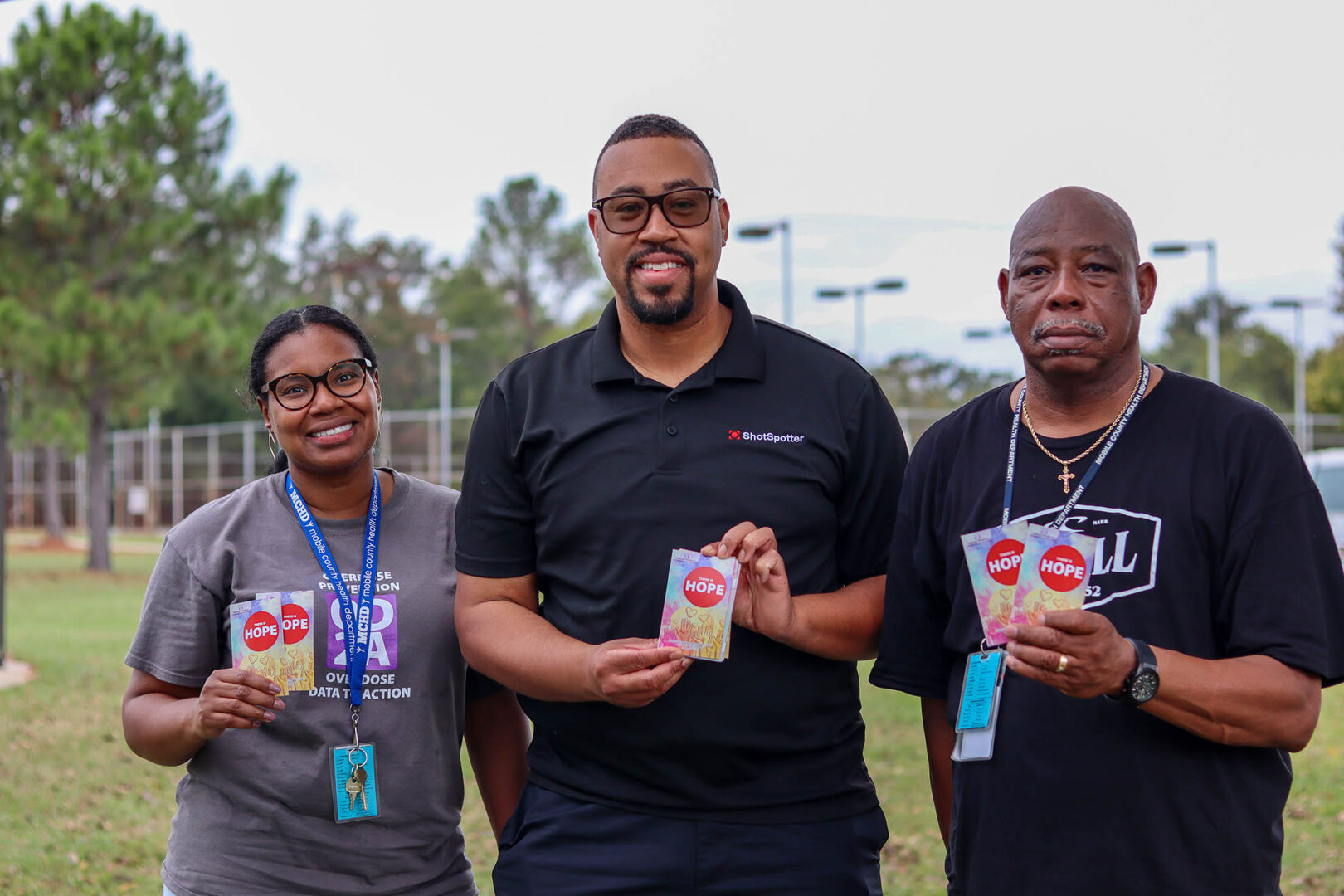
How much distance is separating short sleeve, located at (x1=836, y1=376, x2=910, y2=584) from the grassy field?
3.82 meters

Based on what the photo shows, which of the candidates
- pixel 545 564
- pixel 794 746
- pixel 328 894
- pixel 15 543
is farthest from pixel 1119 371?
pixel 15 543

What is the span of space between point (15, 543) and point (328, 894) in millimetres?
45520

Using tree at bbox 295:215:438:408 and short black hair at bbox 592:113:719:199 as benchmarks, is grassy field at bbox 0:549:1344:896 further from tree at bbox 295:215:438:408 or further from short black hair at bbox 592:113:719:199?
tree at bbox 295:215:438:408

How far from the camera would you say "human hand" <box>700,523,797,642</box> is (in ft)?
8.96

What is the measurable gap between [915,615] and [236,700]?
5.00 ft

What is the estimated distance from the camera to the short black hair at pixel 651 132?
3.03 metres

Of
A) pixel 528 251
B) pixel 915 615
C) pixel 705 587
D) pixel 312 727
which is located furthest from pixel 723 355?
pixel 528 251

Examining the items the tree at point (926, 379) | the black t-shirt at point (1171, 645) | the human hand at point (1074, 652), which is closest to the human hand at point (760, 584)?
the black t-shirt at point (1171, 645)

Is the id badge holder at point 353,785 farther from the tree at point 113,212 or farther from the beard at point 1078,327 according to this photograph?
the tree at point 113,212

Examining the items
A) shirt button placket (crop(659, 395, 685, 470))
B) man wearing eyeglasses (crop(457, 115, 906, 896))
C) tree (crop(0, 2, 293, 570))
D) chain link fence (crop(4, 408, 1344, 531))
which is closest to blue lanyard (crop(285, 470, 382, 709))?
man wearing eyeglasses (crop(457, 115, 906, 896))

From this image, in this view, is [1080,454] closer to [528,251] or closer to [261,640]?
[261,640]

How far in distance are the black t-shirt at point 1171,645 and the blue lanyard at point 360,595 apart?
143cm

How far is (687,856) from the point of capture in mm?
2797

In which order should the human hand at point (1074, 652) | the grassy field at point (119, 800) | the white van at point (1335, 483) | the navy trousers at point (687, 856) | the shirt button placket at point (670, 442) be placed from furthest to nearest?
the white van at point (1335, 483)
the grassy field at point (119, 800)
the shirt button placket at point (670, 442)
the navy trousers at point (687, 856)
the human hand at point (1074, 652)
